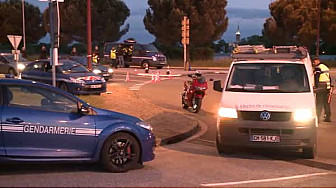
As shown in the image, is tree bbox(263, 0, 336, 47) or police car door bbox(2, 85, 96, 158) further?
tree bbox(263, 0, 336, 47)

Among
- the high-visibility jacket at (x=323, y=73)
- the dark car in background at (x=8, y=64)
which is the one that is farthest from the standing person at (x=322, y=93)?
the dark car in background at (x=8, y=64)

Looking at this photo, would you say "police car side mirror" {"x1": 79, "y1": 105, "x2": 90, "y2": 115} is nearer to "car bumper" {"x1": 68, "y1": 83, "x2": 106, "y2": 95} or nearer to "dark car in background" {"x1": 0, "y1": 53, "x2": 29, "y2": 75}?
"car bumper" {"x1": 68, "y1": 83, "x2": 106, "y2": 95}

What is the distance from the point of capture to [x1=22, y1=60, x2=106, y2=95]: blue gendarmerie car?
18438 mm

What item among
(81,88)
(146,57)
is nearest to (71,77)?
(81,88)

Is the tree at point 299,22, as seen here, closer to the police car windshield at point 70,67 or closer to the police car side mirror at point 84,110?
the police car windshield at point 70,67

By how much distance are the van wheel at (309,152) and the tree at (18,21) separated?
64.0 meters

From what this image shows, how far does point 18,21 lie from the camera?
69.2 meters

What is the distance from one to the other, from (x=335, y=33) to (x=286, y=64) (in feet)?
137

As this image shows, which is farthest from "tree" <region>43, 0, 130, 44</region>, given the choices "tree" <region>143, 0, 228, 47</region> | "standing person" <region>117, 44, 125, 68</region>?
"standing person" <region>117, 44, 125, 68</region>

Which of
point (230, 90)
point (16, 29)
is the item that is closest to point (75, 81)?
point (230, 90)

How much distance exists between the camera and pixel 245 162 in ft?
28.0

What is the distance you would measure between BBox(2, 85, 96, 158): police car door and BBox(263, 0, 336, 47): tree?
4399 centimetres

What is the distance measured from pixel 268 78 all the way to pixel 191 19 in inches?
1582

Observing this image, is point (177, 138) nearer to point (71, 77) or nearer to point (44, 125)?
point (44, 125)
